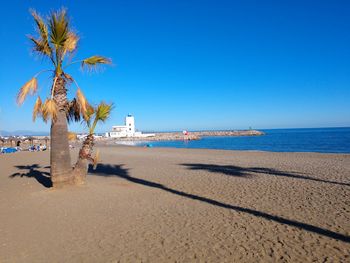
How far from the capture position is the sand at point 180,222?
5.19m

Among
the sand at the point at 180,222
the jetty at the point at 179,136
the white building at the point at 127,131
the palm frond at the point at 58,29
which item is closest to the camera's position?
the sand at the point at 180,222

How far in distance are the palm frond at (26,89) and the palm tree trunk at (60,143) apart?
0.66 meters

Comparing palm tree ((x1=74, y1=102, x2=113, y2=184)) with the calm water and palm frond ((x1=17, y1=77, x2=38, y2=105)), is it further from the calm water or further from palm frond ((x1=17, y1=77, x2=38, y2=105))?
the calm water

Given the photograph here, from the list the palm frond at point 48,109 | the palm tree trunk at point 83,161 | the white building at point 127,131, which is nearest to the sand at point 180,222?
the palm tree trunk at point 83,161

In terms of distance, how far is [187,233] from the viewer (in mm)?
6160

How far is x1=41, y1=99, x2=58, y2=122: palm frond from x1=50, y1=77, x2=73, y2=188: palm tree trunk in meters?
0.35

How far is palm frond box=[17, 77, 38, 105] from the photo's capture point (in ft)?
31.7

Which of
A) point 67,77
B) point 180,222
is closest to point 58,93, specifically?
point 67,77

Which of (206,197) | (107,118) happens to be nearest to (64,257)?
(206,197)

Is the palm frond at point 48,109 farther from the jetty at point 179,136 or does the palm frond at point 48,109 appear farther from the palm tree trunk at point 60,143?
the jetty at point 179,136

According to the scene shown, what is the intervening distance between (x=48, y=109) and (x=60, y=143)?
4.26 ft

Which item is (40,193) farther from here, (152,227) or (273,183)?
(273,183)

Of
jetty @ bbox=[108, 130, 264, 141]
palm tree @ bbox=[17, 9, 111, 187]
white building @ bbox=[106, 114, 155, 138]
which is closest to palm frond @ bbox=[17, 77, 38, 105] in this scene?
palm tree @ bbox=[17, 9, 111, 187]

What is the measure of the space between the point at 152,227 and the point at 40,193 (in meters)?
5.44
